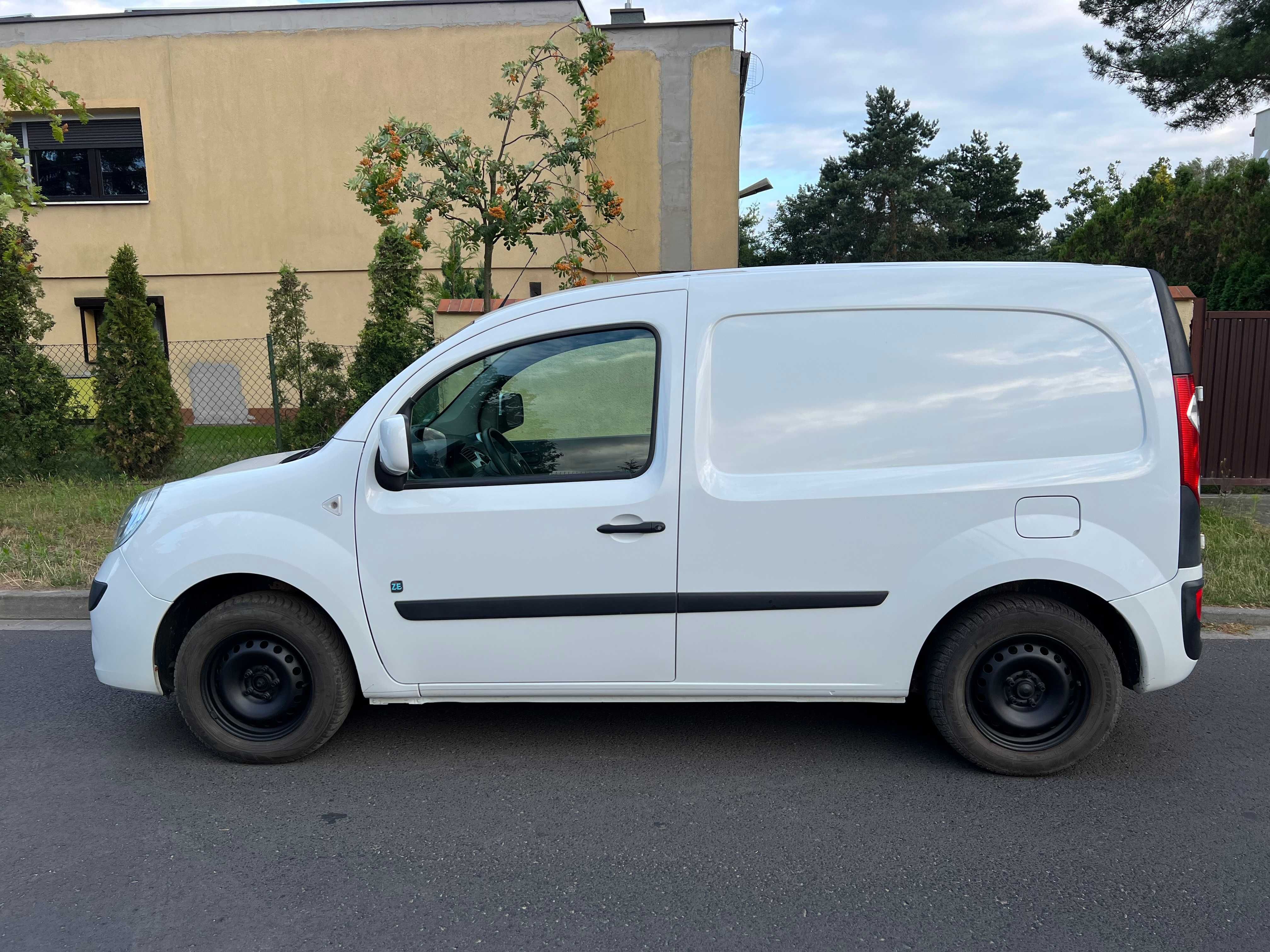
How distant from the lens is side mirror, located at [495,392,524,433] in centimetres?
389

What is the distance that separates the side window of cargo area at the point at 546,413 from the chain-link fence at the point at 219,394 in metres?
6.96

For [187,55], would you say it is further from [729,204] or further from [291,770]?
[291,770]

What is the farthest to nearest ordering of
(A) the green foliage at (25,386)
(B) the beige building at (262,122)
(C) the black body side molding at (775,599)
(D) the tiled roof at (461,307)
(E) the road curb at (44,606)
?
(B) the beige building at (262,122) < (D) the tiled roof at (461,307) < (A) the green foliage at (25,386) < (E) the road curb at (44,606) < (C) the black body side molding at (775,599)

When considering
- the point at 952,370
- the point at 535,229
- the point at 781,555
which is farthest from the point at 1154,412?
the point at 535,229

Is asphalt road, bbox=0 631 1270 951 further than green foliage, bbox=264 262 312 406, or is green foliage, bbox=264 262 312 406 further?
green foliage, bbox=264 262 312 406

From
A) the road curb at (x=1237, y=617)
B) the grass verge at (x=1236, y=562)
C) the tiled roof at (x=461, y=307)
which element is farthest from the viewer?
the tiled roof at (x=461, y=307)

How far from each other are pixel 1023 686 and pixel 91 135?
1801cm

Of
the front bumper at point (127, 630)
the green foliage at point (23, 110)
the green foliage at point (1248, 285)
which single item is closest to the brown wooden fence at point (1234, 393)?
the green foliage at point (1248, 285)

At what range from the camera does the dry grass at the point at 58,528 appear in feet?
21.6

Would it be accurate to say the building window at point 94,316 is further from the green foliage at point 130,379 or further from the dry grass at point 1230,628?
the dry grass at point 1230,628

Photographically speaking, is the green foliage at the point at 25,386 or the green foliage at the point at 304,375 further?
the green foliage at the point at 304,375

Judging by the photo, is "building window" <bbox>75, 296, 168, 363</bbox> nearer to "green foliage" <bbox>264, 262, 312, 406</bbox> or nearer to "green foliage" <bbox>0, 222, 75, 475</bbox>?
"green foliage" <bbox>0, 222, 75, 475</bbox>

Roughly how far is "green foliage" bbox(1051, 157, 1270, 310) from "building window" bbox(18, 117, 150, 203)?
16.8 m

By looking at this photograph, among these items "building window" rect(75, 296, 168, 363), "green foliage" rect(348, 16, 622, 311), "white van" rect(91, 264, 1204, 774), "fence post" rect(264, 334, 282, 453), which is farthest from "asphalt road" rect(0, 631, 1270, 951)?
"building window" rect(75, 296, 168, 363)
